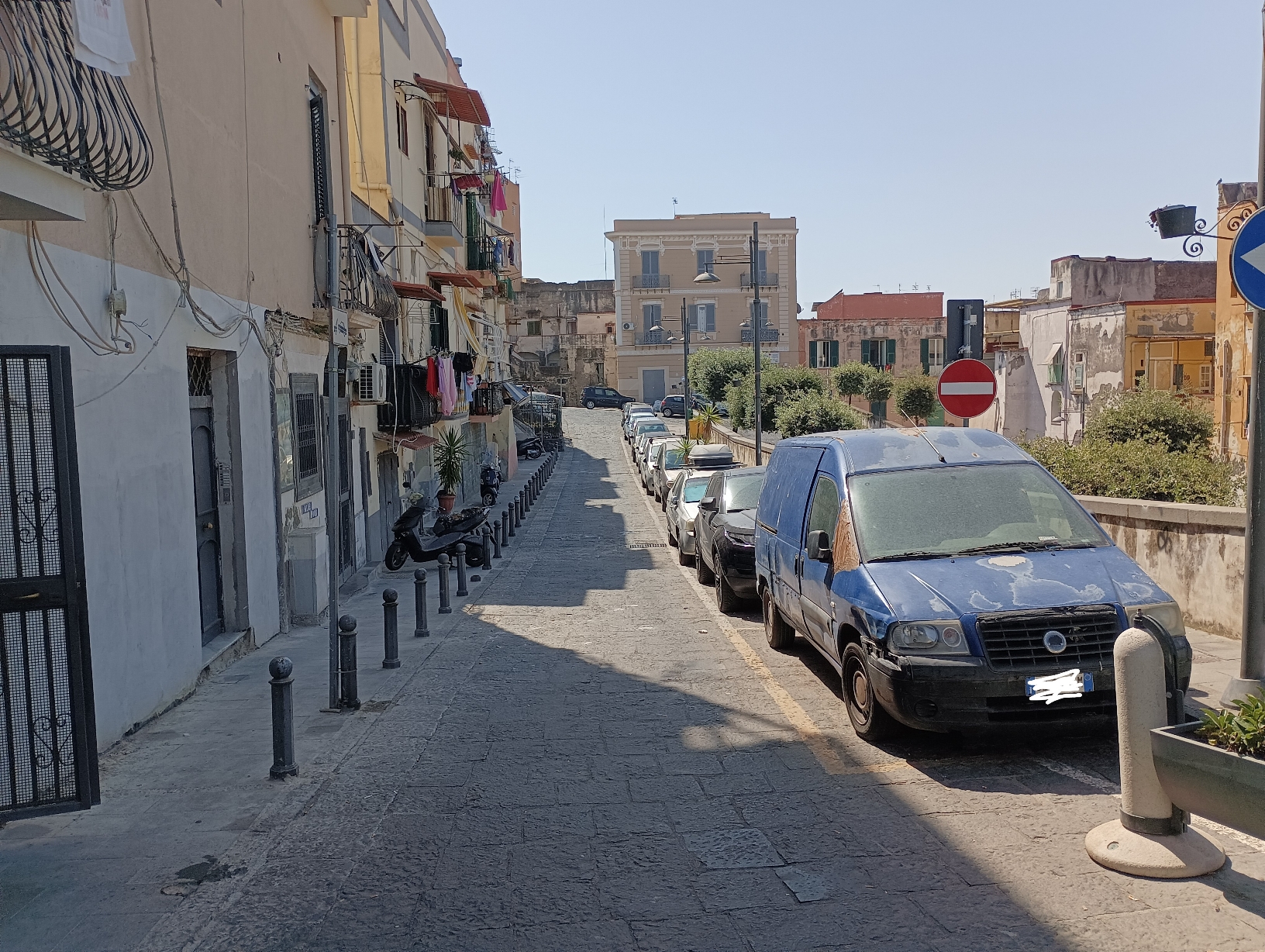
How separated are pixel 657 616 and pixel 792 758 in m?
6.19

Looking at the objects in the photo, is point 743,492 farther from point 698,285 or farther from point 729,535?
point 698,285

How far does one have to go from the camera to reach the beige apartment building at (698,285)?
217 ft

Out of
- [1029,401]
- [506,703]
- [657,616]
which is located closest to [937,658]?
[506,703]

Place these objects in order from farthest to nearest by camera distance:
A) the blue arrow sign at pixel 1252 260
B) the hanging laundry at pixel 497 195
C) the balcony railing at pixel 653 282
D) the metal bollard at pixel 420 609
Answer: the balcony railing at pixel 653 282 < the hanging laundry at pixel 497 195 < the metal bollard at pixel 420 609 < the blue arrow sign at pixel 1252 260

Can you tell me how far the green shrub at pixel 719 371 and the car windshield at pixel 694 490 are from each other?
106 feet

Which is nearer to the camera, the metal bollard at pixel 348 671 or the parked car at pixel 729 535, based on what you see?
the metal bollard at pixel 348 671

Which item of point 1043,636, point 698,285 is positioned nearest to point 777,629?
point 1043,636

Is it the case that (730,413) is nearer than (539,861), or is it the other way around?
(539,861)

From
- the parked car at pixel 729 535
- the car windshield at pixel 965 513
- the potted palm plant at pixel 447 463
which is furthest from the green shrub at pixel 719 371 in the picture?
the car windshield at pixel 965 513

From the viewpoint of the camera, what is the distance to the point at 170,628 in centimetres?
854

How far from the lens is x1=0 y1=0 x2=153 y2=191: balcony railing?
541 cm

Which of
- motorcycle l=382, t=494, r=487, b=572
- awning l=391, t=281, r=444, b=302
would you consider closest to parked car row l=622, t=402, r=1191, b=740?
motorcycle l=382, t=494, r=487, b=572

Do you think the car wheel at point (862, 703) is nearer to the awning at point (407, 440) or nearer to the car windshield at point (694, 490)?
the car windshield at point (694, 490)

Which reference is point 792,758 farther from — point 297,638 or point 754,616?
point 297,638
